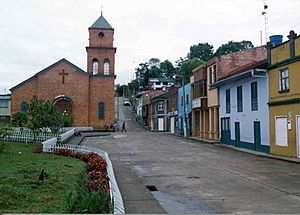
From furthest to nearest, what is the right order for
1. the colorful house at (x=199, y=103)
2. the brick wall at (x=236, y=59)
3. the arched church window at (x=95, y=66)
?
the arched church window at (x=95, y=66), the colorful house at (x=199, y=103), the brick wall at (x=236, y=59)

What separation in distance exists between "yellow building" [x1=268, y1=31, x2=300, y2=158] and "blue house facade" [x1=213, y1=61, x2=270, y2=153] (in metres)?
0.98

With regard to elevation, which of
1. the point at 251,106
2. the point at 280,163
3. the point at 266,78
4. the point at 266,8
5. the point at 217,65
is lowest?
the point at 280,163

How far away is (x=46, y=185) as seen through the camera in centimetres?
1065

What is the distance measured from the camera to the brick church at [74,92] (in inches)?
2188

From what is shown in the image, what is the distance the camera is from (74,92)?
55.9 meters

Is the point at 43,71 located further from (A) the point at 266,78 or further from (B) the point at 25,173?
(B) the point at 25,173

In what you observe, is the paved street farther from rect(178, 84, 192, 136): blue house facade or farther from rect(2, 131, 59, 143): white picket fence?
rect(178, 84, 192, 136): blue house facade

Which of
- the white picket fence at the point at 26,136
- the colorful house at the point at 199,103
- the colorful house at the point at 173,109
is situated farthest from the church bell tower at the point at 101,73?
the white picket fence at the point at 26,136

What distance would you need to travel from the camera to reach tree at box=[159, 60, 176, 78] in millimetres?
124350

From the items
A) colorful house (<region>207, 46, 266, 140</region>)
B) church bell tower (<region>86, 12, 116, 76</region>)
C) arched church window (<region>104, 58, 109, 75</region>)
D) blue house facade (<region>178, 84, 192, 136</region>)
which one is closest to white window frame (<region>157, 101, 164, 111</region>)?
church bell tower (<region>86, 12, 116, 76</region>)

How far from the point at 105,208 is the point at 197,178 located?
8543 mm

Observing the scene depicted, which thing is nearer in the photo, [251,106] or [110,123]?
[251,106]

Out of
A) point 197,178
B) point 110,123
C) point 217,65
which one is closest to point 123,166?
point 197,178

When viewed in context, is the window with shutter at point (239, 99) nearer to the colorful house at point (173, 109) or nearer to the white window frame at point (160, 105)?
the colorful house at point (173, 109)
